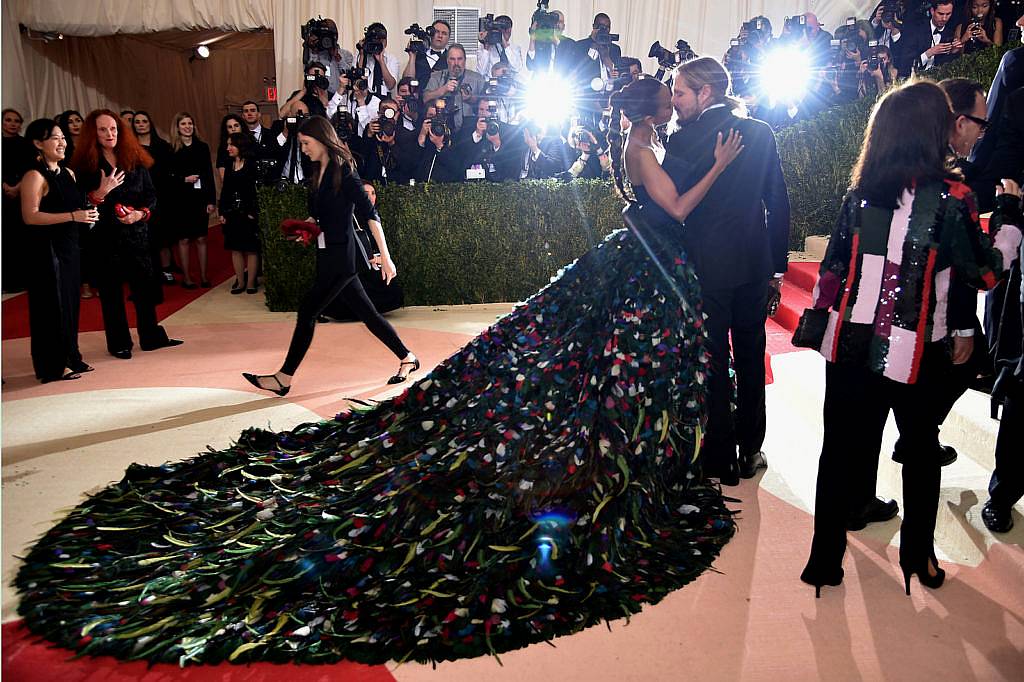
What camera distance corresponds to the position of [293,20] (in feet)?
34.9

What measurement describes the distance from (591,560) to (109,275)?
175 inches

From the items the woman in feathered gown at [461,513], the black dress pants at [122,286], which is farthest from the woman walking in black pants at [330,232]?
the black dress pants at [122,286]

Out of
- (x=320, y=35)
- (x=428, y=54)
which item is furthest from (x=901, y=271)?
(x=320, y=35)

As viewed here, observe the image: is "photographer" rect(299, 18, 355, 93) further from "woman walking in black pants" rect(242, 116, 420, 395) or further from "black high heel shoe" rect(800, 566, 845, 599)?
"black high heel shoe" rect(800, 566, 845, 599)

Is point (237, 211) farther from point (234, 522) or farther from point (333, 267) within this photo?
point (234, 522)

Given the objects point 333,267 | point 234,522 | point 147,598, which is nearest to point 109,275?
point 333,267

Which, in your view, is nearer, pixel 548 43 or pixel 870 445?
pixel 870 445

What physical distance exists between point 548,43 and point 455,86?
1277 mm

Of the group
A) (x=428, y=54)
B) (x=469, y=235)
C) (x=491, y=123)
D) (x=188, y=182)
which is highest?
(x=428, y=54)

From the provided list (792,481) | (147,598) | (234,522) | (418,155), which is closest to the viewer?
(147,598)

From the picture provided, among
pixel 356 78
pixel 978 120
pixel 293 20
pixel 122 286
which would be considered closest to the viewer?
pixel 978 120

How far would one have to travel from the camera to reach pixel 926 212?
227 cm

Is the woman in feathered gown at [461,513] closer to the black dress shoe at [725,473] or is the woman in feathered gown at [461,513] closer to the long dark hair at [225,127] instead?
the black dress shoe at [725,473]

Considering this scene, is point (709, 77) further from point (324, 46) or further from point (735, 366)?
point (324, 46)
